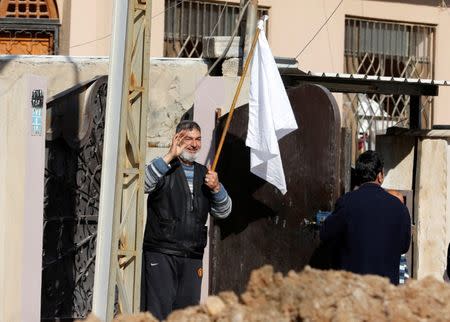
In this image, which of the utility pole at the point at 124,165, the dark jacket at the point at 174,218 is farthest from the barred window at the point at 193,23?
the dark jacket at the point at 174,218

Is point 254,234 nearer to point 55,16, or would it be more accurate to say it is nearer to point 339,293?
point 339,293

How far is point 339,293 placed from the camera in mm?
4145

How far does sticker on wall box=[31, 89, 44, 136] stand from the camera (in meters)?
9.01

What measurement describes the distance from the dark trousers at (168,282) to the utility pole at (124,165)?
0.09 m

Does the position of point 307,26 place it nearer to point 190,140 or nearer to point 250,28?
point 250,28

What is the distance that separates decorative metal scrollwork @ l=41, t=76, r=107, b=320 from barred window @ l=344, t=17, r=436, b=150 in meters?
7.03

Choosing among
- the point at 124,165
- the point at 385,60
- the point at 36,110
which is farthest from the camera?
the point at 385,60

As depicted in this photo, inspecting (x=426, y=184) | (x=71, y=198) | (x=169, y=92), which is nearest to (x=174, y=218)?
(x=71, y=198)

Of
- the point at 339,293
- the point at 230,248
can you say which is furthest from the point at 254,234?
the point at 339,293

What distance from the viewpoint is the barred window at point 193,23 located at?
53.2 feet

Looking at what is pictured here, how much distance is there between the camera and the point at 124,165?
8.35m

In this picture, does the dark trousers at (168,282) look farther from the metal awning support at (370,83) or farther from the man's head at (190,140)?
the metal awning support at (370,83)

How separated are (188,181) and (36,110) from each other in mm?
1312

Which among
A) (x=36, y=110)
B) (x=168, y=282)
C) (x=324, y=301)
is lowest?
(x=168, y=282)
